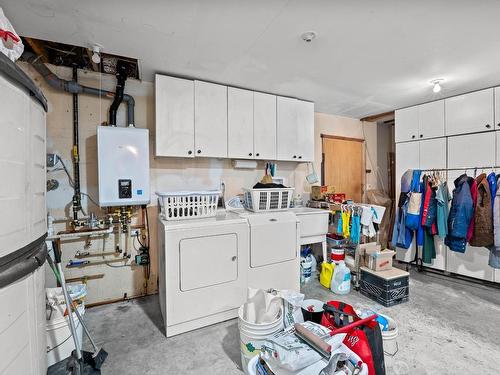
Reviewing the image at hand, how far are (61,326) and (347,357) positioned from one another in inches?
73.4

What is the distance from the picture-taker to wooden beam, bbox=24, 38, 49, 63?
208 cm

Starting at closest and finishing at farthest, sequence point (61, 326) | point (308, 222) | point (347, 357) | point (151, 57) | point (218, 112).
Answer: point (347, 357), point (61, 326), point (151, 57), point (218, 112), point (308, 222)

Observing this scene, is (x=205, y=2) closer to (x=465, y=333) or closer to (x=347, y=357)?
(x=347, y=357)

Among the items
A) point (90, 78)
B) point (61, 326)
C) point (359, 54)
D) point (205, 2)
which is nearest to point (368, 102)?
point (359, 54)

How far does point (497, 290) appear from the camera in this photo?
286 centimetres

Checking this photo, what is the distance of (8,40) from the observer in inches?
40.8

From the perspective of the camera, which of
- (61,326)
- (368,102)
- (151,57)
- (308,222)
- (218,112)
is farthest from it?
(368,102)

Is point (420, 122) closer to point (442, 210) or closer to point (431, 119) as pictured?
point (431, 119)

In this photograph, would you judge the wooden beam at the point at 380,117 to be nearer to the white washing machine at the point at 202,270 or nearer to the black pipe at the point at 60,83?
the white washing machine at the point at 202,270

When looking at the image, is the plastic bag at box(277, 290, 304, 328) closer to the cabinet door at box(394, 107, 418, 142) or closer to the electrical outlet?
the electrical outlet

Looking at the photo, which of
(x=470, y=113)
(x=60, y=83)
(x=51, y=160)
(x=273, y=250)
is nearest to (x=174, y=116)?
(x=60, y=83)

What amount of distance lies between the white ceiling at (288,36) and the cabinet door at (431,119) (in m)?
0.52

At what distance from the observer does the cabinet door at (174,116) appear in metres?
2.50

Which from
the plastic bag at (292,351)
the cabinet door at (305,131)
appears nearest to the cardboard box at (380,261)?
the cabinet door at (305,131)
